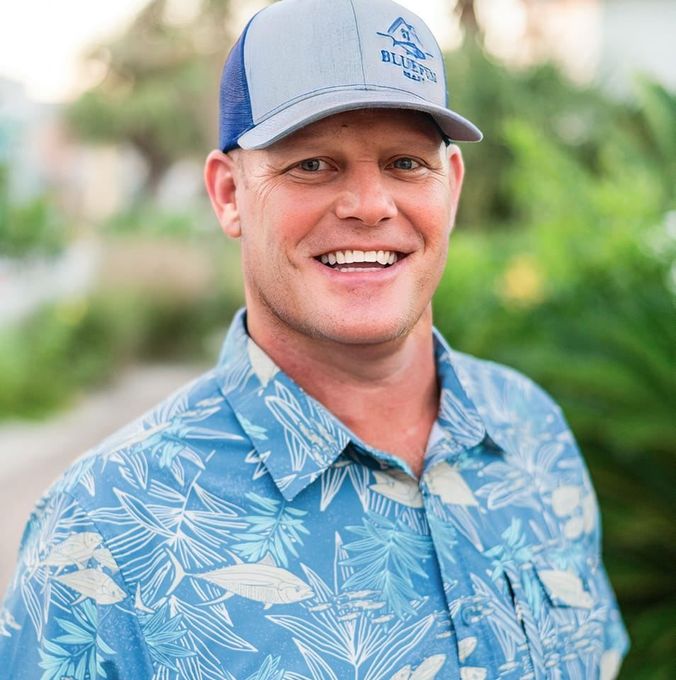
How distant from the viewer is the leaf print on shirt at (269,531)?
1505mm

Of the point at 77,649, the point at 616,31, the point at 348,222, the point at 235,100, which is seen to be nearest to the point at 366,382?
the point at 348,222

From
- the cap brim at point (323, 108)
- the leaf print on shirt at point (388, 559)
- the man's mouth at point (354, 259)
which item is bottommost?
the leaf print on shirt at point (388, 559)

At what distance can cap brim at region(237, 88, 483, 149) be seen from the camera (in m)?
1.54

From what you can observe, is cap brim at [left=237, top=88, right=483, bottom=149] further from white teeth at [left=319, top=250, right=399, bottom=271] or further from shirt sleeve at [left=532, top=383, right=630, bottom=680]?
shirt sleeve at [left=532, top=383, right=630, bottom=680]

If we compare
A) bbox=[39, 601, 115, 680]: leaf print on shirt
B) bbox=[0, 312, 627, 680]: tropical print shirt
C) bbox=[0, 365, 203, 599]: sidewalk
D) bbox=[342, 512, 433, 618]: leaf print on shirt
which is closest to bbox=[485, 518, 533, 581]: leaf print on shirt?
bbox=[0, 312, 627, 680]: tropical print shirt

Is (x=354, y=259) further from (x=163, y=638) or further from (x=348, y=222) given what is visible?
(x=163, y=638)

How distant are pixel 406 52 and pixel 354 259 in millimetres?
370

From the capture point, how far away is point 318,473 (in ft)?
5.17

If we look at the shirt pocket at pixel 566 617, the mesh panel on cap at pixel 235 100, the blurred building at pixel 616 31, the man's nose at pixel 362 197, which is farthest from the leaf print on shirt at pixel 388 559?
the blurred building at pixel 616 31

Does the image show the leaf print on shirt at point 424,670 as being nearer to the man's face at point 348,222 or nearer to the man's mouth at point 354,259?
the man's face at point 348,222

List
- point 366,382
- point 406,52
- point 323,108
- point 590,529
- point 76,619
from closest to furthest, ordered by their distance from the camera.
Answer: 1. point 76,619
2. point 323,108
3. point 406,52
4. point 366,382
5. point 590,529

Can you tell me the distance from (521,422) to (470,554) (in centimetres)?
45

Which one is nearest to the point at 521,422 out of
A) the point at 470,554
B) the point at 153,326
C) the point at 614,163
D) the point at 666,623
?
the point at 470,554

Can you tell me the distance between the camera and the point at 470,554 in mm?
1647
